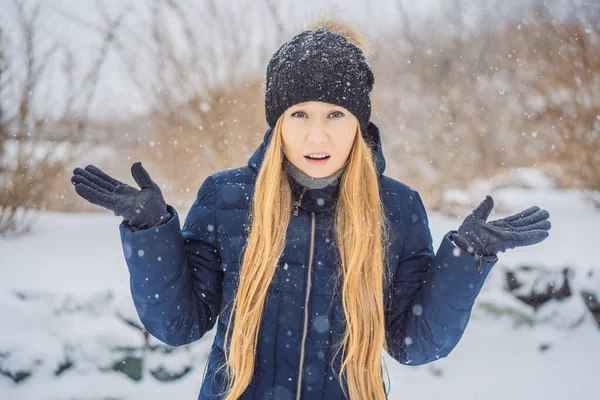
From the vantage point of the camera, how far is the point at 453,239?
4.39 feet

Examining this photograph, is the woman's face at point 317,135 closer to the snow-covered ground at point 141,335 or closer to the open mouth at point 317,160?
the open mouth at point 317,160

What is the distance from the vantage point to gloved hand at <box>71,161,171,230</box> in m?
1.22

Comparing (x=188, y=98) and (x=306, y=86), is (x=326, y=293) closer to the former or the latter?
(x=306, y=86)

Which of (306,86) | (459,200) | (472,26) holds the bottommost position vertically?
(306,86)

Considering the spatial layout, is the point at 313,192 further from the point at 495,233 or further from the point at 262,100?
the point at 262,100

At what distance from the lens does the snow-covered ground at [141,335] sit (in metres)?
2.94

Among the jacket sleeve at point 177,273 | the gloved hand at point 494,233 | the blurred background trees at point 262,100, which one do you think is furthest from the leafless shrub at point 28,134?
the gloved hand at point 494,233

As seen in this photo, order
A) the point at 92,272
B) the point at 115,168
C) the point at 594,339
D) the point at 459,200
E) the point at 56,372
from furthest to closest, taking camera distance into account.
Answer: the point at 459,200, the point at 115,168, the point at 594,339, the point at 92,272, the point at 56,372

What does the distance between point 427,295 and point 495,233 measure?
0.25 meters

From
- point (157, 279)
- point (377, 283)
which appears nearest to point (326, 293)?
point (377, 283)

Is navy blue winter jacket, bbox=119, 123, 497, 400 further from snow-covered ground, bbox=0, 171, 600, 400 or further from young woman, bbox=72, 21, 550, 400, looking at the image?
snow-covered ground, bbox=0, 171, 600, 400

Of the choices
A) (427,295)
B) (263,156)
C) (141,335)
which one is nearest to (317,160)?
(263,156)

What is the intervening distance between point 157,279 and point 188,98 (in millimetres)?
3372

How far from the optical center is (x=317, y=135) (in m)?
1.36
